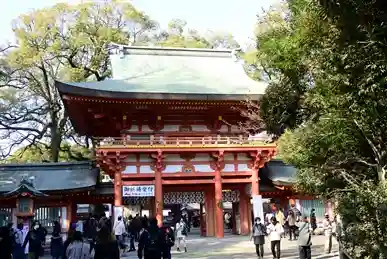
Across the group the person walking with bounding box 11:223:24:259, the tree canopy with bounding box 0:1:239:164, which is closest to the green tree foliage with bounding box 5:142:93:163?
the tree canopy with bounding box 0:1:239:164

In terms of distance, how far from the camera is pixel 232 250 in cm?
1708

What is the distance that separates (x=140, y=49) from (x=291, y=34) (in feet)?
64.0

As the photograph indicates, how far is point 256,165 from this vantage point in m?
23.5

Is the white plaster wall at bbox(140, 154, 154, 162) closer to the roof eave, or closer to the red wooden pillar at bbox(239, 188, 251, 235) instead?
the roof eave

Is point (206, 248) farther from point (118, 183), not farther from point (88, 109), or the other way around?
point (88, 109)

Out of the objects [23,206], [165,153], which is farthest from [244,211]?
[23,206]

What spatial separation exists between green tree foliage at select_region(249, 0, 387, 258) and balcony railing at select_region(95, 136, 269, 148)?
9.99m

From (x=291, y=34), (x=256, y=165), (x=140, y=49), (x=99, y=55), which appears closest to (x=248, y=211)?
(x=256, y=165)

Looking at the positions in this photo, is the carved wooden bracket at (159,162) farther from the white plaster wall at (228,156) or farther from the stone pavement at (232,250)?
the stone pavement at (232,250)

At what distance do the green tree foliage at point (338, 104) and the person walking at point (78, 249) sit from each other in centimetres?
476

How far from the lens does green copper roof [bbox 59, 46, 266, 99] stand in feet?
74.8

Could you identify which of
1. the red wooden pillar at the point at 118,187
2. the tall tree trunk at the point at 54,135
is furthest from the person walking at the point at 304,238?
the tall tree trunk at the point at 54,135

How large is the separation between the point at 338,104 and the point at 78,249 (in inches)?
217

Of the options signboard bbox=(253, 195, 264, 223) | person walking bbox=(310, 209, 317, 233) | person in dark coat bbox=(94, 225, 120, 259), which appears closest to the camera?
person in dark coat bbox=(94, 225, 120, 259)
